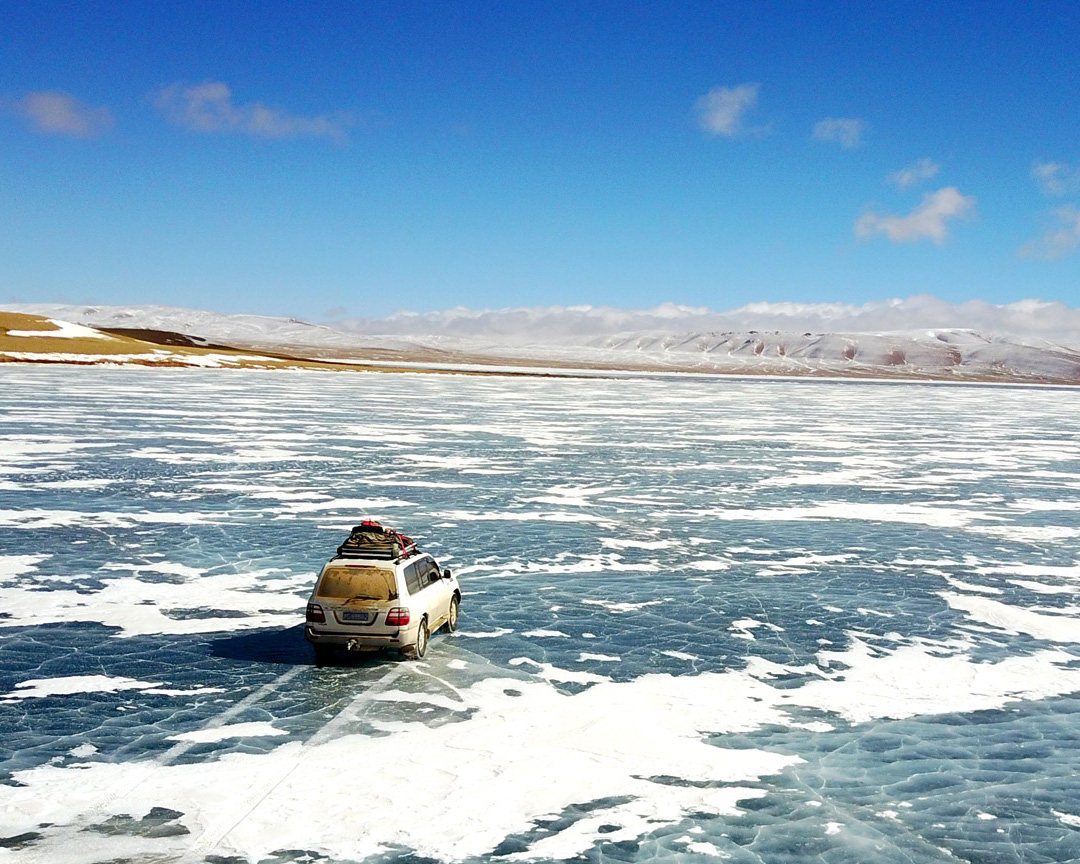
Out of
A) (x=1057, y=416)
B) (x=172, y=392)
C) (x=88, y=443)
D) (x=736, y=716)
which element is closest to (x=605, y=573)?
(x=736, y=716)

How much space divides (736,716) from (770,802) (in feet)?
7.62

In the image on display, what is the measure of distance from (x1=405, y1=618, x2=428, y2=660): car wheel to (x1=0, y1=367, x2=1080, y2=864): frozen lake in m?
0.26

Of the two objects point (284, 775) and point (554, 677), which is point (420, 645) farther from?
point (284, 775)

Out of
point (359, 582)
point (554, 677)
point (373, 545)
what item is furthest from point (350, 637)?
point (554, 677)

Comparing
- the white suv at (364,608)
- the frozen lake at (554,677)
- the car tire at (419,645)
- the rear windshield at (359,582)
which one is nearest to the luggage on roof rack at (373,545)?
the white suv at (364,608)

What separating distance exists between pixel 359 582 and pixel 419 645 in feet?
3.86

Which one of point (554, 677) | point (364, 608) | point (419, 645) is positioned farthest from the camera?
point (419, 645)

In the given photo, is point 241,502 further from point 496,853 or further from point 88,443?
point 496,853

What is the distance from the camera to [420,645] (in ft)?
46.0

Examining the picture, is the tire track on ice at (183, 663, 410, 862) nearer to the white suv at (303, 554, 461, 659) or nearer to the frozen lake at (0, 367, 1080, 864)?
the frozen lake at (0, 367, 1080, 864)

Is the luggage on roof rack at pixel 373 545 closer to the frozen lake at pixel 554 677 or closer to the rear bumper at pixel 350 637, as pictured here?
the rear bumper at pixel 350 637

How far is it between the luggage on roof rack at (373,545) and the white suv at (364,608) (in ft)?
0.36

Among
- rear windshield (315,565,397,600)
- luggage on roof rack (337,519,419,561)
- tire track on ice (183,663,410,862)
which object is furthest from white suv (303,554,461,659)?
tire track on ice (183,663,410,862)

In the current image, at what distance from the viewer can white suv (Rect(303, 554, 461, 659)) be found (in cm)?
1338
